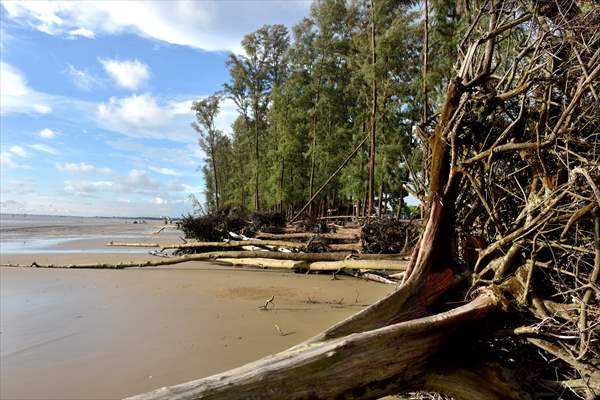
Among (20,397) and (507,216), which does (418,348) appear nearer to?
(507,216)

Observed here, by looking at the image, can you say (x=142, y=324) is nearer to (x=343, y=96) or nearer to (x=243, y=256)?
(x=243, y=256)

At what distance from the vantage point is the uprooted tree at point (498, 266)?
2.38 meters

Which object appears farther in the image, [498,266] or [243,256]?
[243,256]

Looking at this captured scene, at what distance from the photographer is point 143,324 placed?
206 inches

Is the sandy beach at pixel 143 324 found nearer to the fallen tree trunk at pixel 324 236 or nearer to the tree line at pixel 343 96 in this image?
the fallen tree trunk at pixel 324 236

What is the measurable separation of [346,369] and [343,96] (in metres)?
28.1

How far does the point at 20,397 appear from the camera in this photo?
3.28 m

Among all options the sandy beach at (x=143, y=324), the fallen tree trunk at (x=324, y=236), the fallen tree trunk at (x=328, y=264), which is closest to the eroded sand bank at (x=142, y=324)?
the sandy beach at (x=143, y=324)

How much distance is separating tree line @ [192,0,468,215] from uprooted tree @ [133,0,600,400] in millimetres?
12008

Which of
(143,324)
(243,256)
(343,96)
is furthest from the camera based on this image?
(343,96)

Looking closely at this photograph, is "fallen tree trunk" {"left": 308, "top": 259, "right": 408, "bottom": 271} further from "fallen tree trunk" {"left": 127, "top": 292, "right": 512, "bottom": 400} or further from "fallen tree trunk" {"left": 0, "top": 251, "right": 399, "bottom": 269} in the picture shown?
"fallen tree trunk" {"left": 127, "top": 292, "right": 512, "bottom": 400}

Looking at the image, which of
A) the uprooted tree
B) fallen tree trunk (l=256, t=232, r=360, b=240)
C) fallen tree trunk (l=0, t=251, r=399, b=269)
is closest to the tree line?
fallen tree trunk (l=256, t=232, r=360, b=240)

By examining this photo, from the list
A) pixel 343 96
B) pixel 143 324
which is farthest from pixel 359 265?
pixel 343 96

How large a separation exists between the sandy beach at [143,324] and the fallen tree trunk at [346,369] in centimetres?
175
